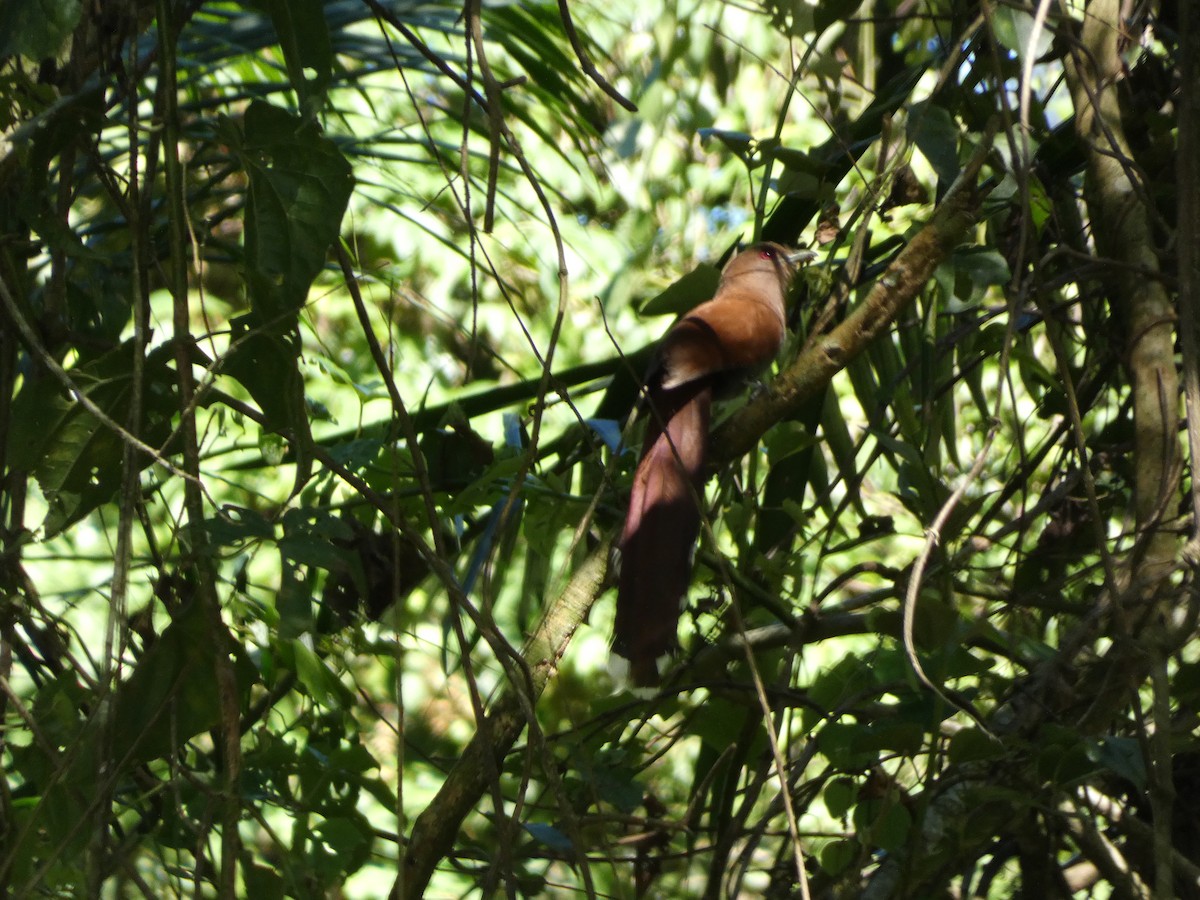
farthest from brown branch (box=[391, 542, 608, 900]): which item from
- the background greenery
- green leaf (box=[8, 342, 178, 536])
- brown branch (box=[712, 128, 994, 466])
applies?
green leaf (box=[8, 342, 178, 536])

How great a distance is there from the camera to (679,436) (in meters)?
1.95

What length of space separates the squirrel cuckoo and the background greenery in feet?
0.21

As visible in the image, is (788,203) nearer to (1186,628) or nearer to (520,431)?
(520,431)

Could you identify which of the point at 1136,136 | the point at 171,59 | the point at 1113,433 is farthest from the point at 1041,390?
the point at 171,59

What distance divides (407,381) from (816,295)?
2685mm

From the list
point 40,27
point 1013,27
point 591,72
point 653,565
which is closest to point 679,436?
point 653,565

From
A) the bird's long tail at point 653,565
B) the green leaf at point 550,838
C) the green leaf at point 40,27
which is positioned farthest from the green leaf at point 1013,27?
the green leaf at point 550,838

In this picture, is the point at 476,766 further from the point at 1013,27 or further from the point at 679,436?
the point at 1013,27

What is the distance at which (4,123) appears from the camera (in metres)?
1.42

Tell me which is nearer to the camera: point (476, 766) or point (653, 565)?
point (476, 766)

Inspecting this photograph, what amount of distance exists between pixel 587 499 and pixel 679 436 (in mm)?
340

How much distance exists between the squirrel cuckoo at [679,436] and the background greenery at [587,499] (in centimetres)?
6

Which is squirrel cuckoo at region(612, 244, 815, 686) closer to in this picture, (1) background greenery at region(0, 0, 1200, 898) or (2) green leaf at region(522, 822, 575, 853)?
(1) background greenery at region(0, 0, 1200, 898)

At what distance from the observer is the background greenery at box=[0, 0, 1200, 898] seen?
4.19ft
